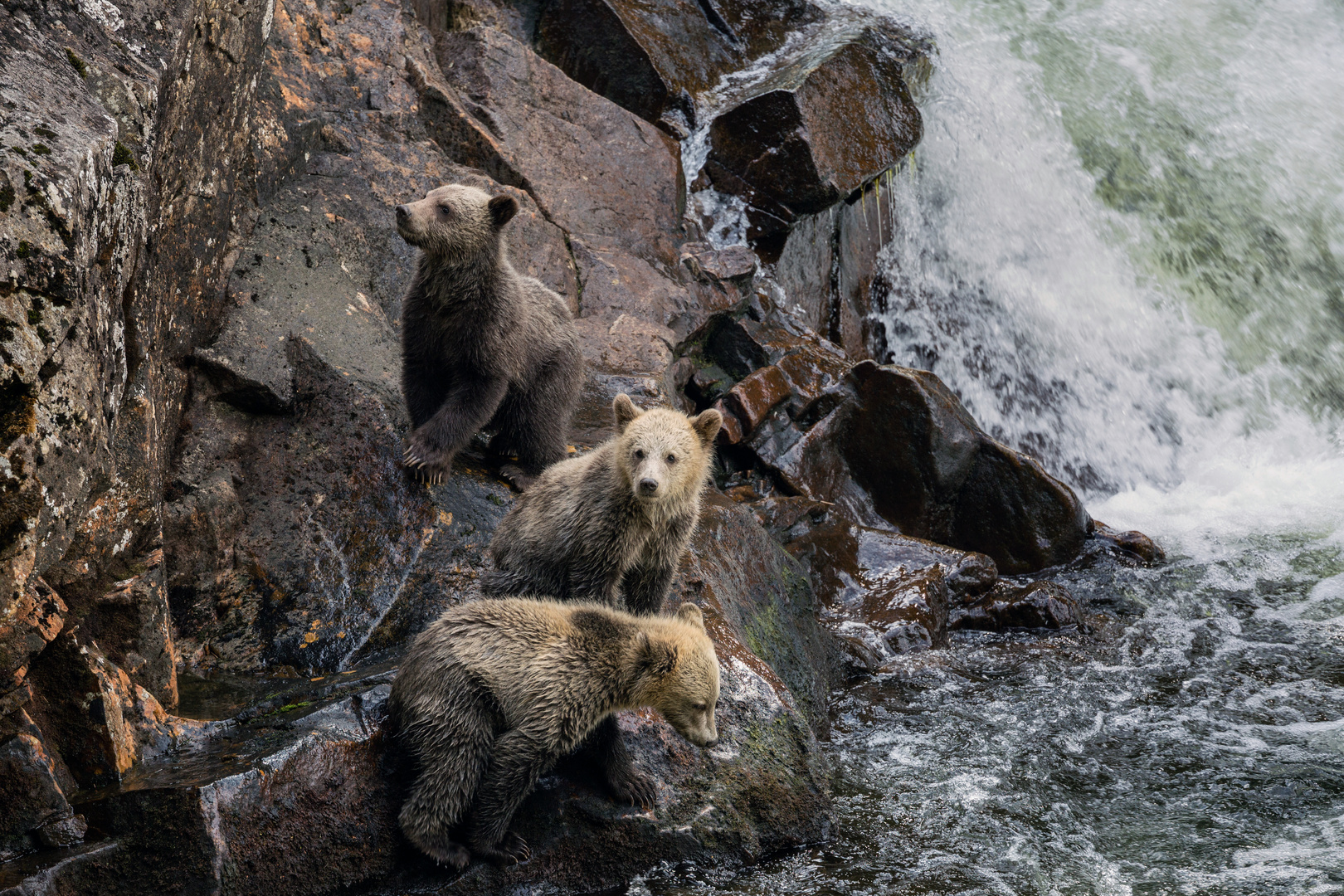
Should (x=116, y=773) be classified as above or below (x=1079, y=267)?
below

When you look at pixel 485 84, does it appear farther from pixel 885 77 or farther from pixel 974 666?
pixel 974 666

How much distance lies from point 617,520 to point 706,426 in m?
0.85

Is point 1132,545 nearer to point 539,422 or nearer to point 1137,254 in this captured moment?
point 539,422

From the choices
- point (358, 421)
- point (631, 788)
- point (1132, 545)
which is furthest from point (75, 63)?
point (1132, 545)

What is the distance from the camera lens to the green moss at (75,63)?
4.59m

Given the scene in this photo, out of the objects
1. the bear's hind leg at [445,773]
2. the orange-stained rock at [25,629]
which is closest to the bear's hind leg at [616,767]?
the bear's hind leg at [445,773]

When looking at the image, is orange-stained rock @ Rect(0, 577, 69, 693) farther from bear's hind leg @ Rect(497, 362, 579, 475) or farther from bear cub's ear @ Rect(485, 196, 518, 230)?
bear cub's ear @ Rect(485, 196, 518, 230)

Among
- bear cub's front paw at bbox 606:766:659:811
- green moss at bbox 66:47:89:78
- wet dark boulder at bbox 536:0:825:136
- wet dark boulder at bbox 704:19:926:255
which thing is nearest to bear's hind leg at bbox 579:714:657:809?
bear cub's front paw at bbox 606:766:659:811

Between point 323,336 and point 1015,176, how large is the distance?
1146 cm

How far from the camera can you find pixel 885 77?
14109 mm

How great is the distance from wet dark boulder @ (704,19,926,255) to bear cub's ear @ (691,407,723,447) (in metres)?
7.23

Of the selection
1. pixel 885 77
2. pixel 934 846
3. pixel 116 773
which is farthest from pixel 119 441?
pixel 885 77

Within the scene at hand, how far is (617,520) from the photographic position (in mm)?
5414

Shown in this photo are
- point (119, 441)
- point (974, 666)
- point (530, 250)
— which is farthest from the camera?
point (530, 250)
